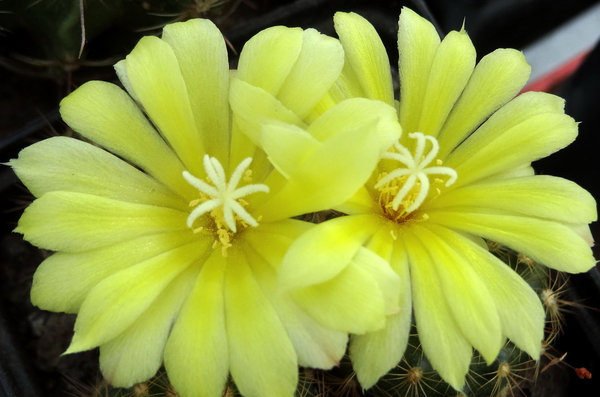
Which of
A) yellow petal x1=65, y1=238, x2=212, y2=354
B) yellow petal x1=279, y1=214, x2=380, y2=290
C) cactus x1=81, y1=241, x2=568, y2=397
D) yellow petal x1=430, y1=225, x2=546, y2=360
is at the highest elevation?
yellow petal x1=279, y1=214, x2=380, y2=290

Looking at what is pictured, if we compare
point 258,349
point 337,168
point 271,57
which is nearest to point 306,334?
point 258,349

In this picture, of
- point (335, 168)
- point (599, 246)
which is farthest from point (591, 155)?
point (335, 168)

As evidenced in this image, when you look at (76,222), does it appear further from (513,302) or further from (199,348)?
(513,302)

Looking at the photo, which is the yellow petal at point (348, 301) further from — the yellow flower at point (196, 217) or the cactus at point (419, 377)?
the cactus at point (419, 377)

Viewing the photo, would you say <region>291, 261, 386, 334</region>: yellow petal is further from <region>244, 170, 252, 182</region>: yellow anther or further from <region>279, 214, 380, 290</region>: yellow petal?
<region>244, 170, 252, 182</region>: yellow anther

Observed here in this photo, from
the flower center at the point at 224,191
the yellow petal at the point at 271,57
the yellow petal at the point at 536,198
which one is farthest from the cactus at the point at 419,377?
the yellow petal at the point at 271,57

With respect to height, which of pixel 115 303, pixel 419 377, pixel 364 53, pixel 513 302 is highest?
pixel 364 53

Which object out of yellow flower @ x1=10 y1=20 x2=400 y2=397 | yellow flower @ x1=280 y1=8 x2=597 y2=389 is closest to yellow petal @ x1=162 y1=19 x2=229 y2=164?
yellow flower @ x1=10 y1=20 x2=400 y2=397

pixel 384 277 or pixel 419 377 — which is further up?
pixel 384 277

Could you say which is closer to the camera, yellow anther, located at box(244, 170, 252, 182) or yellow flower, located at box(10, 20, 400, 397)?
yellow flower, located at box(10, 20, 400, 397)
